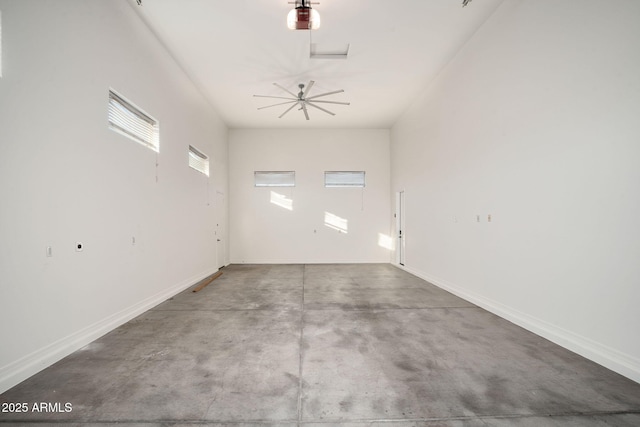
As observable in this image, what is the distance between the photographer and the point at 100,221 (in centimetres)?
324

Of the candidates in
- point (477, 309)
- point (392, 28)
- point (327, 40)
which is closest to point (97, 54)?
point (327, 40)

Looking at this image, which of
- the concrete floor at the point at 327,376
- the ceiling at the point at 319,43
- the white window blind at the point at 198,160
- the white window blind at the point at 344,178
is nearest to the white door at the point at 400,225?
the white window blind at the point at 344,178

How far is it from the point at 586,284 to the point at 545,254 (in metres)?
0.50

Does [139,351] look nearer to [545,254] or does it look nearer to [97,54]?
[97,54]

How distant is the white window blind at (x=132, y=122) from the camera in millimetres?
3570

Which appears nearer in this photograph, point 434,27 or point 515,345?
point 515,345

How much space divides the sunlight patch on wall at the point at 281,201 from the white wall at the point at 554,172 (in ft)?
16.6

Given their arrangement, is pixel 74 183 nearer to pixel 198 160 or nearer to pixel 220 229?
pixel 198 160

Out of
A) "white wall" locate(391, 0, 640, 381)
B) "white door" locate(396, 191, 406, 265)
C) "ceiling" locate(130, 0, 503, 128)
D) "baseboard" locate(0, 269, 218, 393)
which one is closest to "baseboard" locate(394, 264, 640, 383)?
"white wall" locate(391, 0, 640, 381)

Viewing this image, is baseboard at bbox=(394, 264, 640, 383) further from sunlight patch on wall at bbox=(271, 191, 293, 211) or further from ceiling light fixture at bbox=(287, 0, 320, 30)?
sunlight patch on wall at bbox=(271, 191, 293, 211)

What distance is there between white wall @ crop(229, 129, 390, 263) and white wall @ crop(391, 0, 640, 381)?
13.0 ft

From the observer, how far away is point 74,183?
113 inches

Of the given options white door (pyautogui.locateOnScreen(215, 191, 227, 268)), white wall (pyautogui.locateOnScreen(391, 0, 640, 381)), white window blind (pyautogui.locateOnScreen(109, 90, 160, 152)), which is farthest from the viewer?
white door (pyautogui.locateOnScreen(215, 191, 227, 268))

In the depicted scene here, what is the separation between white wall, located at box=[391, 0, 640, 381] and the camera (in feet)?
7.93
